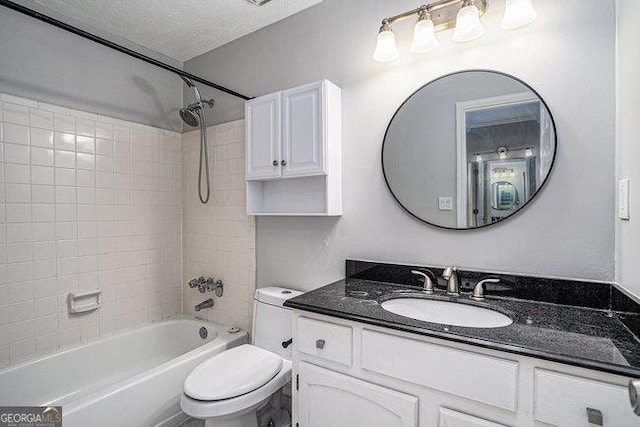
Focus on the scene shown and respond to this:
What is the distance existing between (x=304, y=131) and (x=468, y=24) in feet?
2.75

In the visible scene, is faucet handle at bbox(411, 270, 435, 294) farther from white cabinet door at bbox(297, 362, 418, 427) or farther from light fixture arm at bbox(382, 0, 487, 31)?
light fixture arm at bbox(382, 0, 487, 31)

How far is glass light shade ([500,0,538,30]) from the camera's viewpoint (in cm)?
115

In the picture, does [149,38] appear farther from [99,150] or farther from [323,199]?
[323,199]

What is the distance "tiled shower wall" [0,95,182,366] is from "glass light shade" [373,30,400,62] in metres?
1.75

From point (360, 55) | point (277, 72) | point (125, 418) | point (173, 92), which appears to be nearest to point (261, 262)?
point (125, 418)

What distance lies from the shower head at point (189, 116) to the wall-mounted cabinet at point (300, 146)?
1.99 ft

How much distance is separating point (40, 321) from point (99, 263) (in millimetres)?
409

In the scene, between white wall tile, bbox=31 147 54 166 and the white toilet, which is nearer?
the white toilet

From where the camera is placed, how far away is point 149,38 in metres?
2.14

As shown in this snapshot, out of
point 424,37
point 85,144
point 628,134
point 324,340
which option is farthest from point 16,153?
point 628,134

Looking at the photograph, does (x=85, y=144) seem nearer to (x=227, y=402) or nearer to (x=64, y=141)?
(x=64, y=141)

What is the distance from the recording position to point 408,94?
58.9 inches

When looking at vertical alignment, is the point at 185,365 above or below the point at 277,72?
below

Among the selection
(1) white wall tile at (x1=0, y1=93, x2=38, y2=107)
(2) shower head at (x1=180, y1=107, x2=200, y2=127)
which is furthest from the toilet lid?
(1) white wall tile at (x1=0, y1=93, x2=38, y2=107)
